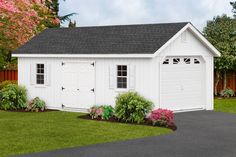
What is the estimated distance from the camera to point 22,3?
30.2 metres

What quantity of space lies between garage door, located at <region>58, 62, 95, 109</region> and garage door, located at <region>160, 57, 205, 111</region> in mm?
3434

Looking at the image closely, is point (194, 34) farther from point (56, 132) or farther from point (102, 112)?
point (56, 132)

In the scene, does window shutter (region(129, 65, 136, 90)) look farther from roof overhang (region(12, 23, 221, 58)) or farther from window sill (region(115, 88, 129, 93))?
roof overhang (region(12, 23, 221, 58))

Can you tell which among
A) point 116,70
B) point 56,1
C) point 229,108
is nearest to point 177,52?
point 116,70

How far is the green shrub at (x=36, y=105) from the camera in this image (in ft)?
86.1

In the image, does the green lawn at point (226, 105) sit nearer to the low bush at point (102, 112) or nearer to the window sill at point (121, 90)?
the window sill at point (121, 90)

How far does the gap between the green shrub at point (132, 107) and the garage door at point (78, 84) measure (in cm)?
361

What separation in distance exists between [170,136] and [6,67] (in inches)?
1047

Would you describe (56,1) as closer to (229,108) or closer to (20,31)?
(20,31)

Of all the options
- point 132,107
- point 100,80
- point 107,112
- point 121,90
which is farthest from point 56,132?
point 100,80

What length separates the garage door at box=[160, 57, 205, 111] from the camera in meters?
24.2

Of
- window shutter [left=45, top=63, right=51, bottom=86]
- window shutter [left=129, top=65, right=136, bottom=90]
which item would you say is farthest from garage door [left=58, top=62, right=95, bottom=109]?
window shutter [left=129, top=65, right=136, bottom=90]

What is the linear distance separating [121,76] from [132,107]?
3.06 metres

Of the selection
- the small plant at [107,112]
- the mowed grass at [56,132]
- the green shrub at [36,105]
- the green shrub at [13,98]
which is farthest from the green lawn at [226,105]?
the green shrub at [13,98]
